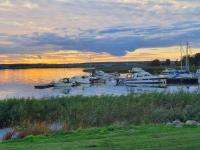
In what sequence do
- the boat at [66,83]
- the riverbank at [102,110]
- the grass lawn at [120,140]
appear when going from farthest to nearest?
the boat at [66,83] → the riverbank at [102,110] → the grass lawn at [120,140]

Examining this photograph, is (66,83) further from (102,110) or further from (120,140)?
(120,140)

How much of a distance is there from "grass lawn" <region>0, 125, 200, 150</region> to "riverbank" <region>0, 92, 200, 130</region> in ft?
15.3

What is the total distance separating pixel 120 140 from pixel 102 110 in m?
10.3

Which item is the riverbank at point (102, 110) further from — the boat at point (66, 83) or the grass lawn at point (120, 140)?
the boat at point (66, 83)

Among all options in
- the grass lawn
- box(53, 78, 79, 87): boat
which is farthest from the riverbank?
box(53, 78, 79, 87): boat

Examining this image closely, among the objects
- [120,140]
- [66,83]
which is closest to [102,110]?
[120,140]

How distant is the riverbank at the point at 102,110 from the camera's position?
19.8 metres

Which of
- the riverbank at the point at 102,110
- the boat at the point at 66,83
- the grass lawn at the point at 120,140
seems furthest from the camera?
the boat at the point at 66,83

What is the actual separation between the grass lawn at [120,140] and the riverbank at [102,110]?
465cm

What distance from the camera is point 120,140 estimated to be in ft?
39.5

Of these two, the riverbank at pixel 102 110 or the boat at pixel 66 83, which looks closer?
the riverbank at pixel 102 110

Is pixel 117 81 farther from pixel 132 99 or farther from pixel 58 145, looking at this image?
pixel 58 145

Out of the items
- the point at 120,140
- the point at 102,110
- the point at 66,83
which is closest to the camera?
the point at 120,140

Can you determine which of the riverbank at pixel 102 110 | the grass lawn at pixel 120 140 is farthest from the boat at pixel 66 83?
the grass lawn at pixel 120 140
